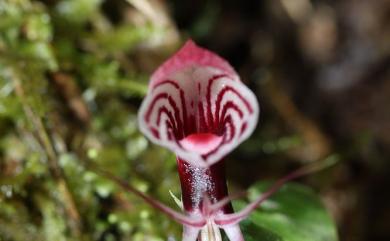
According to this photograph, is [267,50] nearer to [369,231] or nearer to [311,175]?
[311,175]

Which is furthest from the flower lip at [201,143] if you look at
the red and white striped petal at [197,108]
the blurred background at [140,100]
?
the blurred background at [140,100]

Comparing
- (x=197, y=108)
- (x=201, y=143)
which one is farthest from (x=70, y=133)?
(x=201, y=143)

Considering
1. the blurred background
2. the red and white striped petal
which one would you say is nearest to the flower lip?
the red and white striped petal

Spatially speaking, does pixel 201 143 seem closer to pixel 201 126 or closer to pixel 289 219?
pixel 201 126

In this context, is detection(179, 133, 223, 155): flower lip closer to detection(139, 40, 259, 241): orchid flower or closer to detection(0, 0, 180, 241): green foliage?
detection(139, 40, 259, 241): orchid flower

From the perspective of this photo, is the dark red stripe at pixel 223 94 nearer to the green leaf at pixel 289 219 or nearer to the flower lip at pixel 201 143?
the flower lip at pixel 201 143

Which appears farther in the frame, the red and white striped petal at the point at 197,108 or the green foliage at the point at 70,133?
the green foliage at the point at 70,133
